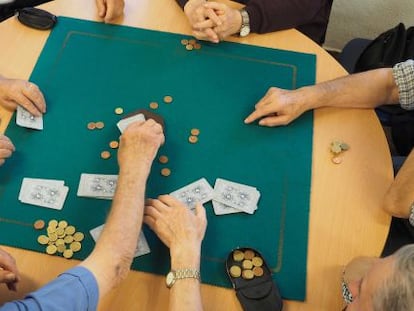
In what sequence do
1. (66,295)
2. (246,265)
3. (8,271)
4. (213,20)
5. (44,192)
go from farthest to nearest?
(213,20) < (44,192) < (246,265) < (8,271) < (66,295)

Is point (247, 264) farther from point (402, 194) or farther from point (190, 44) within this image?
point (190, 44)

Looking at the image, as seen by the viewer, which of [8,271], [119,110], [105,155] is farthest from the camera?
[119,110]

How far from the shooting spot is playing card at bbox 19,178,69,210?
1535 mm

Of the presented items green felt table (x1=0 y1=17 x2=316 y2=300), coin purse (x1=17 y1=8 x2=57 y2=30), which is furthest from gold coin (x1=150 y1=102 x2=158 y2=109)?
coin purse (x1=17 y1=8 x2=57 y2=30)

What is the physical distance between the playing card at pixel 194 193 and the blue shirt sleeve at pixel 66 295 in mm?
401

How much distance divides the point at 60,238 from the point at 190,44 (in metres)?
0.97

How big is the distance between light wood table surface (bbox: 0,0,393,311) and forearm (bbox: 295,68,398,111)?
4 cm

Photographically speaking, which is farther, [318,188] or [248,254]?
[318,188]

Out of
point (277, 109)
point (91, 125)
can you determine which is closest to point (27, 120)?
point (91, 125)

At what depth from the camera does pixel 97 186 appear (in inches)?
62.3

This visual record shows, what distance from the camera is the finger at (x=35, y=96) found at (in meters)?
1.71

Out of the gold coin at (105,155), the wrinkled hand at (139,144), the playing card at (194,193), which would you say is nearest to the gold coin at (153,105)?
the wrinkled hand at (139,144)

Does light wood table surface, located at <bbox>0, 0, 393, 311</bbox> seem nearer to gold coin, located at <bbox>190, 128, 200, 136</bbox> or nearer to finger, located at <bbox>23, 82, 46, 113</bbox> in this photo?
finger, located at <bbox>23, 82, 46, 113</bbox>

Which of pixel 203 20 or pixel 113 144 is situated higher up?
pixel 203 20
